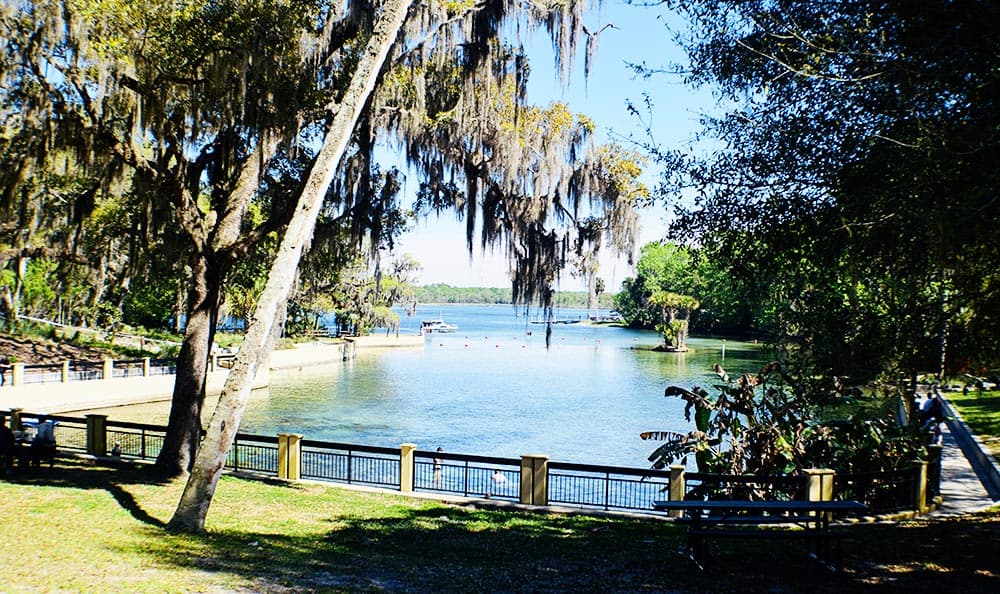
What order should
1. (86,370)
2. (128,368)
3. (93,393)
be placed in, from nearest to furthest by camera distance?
(93,393), (86,370), (128,368)

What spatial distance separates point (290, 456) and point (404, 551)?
6392 mm

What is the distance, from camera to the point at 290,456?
1418cm

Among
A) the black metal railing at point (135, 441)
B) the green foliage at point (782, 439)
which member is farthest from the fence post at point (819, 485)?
the black metal railing at point (135, 441)

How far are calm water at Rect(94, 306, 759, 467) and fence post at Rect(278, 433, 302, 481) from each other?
5526mm

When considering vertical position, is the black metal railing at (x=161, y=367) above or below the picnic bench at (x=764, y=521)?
below

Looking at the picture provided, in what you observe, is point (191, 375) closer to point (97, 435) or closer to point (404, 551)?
point (97, 435)

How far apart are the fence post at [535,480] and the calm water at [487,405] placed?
188 inches

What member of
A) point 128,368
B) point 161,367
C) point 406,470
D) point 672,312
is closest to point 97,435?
point 406,470

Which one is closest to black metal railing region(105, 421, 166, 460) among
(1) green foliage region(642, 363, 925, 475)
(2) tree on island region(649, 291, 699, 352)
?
(1) green foliage region(642, 363, 925, 475)

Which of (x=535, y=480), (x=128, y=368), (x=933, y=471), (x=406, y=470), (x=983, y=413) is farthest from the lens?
(x=128, y=368)

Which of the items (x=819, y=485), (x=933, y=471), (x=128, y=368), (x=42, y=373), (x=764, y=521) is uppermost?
(x=764, y=521)

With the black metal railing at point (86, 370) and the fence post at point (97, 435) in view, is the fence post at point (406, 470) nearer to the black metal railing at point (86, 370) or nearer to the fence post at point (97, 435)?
the fence post at point (97, 435)

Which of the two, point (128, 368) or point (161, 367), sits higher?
point (128, 368)

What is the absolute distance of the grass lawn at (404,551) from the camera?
21.8 ft
